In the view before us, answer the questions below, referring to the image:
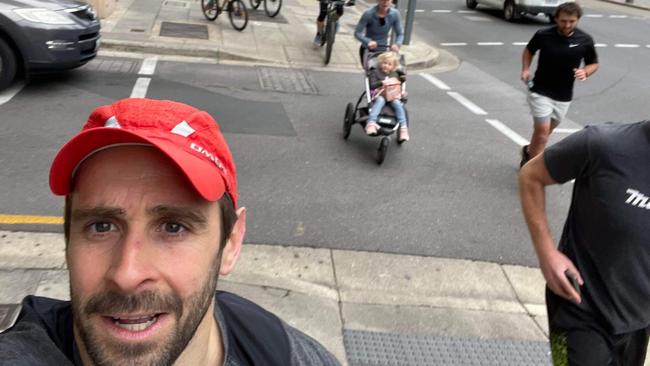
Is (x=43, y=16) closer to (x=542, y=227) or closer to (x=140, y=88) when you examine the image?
(x=140, y=88)

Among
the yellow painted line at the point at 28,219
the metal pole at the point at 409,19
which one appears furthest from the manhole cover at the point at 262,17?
the yellow painted line at the point at 28,219

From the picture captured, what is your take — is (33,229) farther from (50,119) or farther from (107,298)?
(107,298)

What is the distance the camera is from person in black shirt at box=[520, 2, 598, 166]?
6.08m

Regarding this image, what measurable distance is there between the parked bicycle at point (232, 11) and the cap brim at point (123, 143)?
12.5 metres

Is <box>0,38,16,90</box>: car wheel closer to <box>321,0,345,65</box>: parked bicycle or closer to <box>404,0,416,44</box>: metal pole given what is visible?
<box>321,0,345,65</box>: parked bicycle

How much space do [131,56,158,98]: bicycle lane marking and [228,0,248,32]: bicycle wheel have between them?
3207 mm

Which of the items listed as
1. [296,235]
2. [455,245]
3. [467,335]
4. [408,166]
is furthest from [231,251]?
[408,166]

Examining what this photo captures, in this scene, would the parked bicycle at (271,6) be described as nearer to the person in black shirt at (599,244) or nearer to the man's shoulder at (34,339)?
the person in black shirt at (599,244)

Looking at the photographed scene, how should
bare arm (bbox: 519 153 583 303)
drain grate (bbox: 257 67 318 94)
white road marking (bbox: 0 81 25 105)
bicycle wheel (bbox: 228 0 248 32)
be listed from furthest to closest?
bicycle wheel (bbox: 228 0 248 32) < drain grate (bbox: 257 67 318 94) < white road marking (bbox: 0 81 25 105) < bare arm (bbox: 519 153 583 303)

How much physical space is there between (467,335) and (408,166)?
3088 mm

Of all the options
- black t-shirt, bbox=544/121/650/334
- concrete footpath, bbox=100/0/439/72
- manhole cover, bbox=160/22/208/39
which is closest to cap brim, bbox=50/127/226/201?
black t-shirt, bbox=544/121/650/334

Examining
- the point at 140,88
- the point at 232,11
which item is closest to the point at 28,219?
the point at 140,88

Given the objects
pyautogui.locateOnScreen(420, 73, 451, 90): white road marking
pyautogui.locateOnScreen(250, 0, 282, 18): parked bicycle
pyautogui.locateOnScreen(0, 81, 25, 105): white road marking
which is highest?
pyautogui.locateOnScreen(0, 81, 25, 105): white road marking

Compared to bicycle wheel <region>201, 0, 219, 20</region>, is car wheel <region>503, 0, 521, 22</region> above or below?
below
